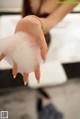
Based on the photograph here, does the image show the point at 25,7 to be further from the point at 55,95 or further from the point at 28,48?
the point at 55,95

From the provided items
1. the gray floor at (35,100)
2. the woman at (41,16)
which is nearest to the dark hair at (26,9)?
the woman at (41,16)

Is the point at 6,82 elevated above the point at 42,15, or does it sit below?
below

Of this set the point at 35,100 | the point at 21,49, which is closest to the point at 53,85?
the point at 35,100

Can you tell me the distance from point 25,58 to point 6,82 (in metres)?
0.17

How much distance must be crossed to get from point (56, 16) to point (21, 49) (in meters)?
0.11

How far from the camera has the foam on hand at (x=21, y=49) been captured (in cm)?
48

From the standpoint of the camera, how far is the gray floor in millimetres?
647

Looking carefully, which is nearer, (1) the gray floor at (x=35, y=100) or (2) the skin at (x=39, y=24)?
(2) the skin at (x=39, y=24)

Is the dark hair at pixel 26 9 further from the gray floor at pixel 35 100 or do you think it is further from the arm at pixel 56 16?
the gray floor at pixel 35 100

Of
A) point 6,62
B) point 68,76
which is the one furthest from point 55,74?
point 6,62

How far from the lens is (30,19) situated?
482 millimetres

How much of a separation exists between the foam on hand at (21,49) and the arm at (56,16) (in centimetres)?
5

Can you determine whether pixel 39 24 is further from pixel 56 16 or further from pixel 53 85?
pixel 53 85

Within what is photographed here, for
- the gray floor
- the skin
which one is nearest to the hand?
the skin
